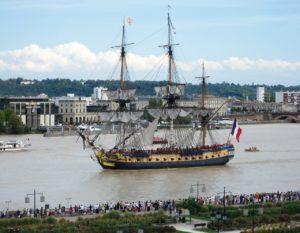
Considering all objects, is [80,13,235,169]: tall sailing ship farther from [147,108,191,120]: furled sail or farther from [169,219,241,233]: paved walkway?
[169,219,241,233]: paved walkway

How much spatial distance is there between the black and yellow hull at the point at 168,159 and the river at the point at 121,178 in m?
0.76

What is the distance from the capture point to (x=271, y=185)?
1746 inches

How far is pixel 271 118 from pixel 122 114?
93.9 meters

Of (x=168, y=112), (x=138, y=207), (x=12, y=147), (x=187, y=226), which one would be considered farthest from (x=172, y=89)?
(x=187, y=226)

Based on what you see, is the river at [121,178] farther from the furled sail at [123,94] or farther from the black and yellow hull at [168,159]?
the furled sail at [123,94]

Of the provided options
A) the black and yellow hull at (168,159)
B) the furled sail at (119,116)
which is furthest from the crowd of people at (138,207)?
the furled sail at (119,116)

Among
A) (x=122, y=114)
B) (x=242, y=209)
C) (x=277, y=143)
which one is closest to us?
(x=242, y=209)

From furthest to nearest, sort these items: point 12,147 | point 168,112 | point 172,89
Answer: point 12,147, point 172,89, point 168,112

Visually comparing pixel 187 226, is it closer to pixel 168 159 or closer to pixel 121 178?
pixel 121 178

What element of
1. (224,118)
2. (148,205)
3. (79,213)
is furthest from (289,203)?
(224,118)

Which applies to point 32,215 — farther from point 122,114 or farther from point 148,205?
point 122,114

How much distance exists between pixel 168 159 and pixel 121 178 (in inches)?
271

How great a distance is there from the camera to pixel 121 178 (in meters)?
49.5

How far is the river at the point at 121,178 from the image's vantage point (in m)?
40.9
